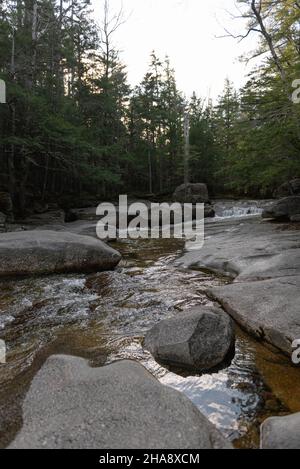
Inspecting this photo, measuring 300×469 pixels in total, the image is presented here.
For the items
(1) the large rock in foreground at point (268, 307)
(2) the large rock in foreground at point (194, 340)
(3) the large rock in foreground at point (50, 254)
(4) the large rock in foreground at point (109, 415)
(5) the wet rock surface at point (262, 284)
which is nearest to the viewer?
(4) the large rock in foreground at point (109, 415)

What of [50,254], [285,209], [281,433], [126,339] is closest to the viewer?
[281,433]

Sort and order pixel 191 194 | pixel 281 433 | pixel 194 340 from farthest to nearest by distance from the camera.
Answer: pixel 191 194, pixel 194 340, pixel 281 433

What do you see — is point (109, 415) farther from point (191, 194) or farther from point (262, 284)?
point (191, 194)

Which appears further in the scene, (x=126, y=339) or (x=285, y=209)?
(x=285, y=209)

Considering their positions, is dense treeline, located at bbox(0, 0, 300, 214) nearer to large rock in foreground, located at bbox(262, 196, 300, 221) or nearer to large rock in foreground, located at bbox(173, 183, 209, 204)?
large rock in foreground, located at bbox(262, 196, 300, 221)

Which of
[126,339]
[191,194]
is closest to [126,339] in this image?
[126,339]

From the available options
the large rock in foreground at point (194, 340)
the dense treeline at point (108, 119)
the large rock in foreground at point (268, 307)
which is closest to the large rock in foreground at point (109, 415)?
the large rock in foreground at point (194, 340)

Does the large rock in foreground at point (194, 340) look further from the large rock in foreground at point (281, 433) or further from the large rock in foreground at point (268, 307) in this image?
the large rock in foreground at point (281, 433)

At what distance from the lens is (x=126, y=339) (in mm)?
3471

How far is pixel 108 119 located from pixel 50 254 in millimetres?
21038

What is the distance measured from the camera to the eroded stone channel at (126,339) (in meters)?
2.35

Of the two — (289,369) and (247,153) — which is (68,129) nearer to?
(247,153)

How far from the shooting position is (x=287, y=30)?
10.6 metres

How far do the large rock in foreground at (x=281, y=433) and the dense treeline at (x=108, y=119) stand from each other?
27.6 ft
